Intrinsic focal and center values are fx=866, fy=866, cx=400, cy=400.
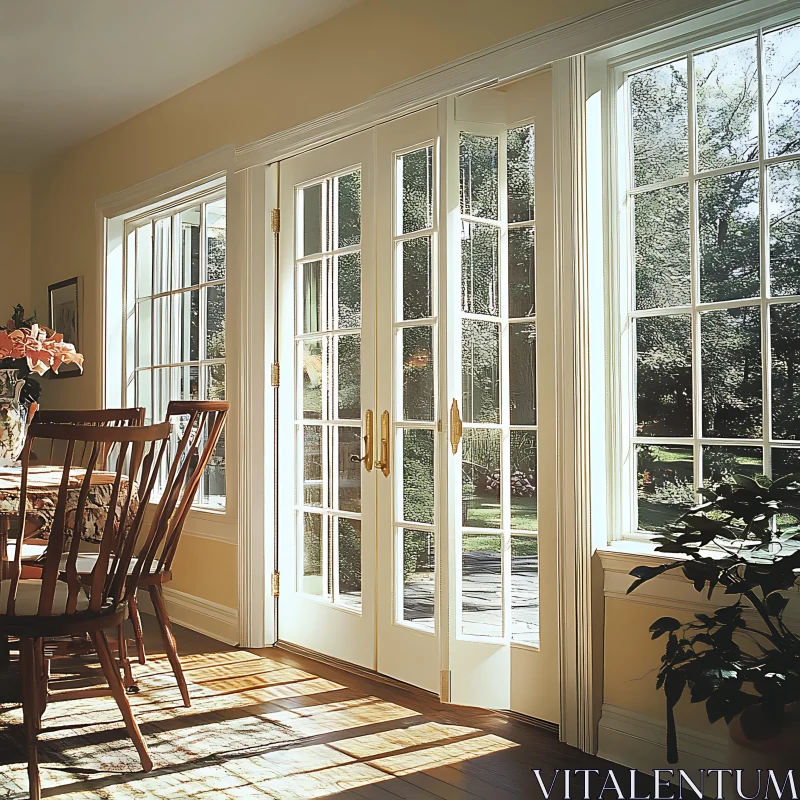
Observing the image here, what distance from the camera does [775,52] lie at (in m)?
2.51

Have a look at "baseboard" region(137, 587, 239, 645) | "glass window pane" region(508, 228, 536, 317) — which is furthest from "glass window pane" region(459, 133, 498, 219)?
"baseboard" region(137, 587, 239, 645)

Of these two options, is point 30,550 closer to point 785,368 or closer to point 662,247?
point 662,247

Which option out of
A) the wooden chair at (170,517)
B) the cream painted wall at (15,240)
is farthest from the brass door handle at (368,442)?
the cream painted wall at (15,240)

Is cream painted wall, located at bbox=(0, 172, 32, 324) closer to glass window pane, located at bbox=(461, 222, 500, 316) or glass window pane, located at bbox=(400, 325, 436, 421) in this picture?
glass window pane, located at bbox=(400, 325, 436, 421)

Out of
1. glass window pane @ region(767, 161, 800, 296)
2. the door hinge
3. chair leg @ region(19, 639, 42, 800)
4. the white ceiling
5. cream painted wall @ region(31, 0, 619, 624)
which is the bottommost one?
the door hinge

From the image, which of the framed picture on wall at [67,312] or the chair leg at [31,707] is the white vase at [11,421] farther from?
the framed picture on wall at [67,312]

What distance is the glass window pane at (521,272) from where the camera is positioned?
3.16 meters

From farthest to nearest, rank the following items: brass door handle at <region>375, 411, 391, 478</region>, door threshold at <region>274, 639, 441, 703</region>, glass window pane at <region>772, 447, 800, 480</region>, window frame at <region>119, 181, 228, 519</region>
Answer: window frame at <region>119, 181, 228, 519</region>
brass door handle at <region>375, 411, 391, 478</region>
door threshold at <region>274, 639, 441, 703</region>
glass window pane at <region>772, 447, 800, 480</region>

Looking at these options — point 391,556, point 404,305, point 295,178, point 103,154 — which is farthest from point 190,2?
point 391,556

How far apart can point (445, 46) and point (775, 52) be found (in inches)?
47.7

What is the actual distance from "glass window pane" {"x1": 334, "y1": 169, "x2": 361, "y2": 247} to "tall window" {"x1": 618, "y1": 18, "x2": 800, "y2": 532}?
131cm

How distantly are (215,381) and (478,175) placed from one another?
2.00 metres

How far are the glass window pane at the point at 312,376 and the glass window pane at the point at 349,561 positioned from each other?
0.53 metres

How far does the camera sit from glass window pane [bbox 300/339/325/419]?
399 cm
